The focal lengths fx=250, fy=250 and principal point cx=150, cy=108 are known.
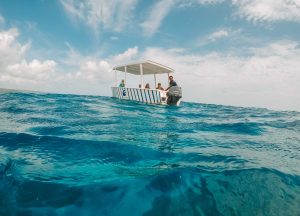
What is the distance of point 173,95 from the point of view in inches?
726

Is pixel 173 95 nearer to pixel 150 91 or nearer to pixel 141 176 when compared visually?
pixel 150 91

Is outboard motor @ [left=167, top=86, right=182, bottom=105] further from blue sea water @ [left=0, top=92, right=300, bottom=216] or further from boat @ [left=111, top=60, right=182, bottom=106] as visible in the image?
blue sea water @ [left=0, top=92, right=300, bottom=216]

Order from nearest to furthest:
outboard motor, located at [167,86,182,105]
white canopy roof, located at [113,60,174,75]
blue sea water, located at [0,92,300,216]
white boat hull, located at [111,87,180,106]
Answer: blue sea water, located at [0,92,300,216] < white boat hull, located at [111,87,180,106] < outboard motor, located at [167,86,182,105] < white canopy roof, located at [113,60,174,75]

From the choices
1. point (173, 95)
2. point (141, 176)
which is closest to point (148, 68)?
point (173, 95)

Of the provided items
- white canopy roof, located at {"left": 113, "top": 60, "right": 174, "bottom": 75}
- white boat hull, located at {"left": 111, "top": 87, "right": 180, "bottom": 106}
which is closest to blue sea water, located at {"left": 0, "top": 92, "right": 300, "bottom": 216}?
white boat hull, located at {"left": 111, "top": 87, "right": 180, "bottom": 106}

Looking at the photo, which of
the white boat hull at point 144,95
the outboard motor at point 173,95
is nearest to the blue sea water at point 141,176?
the white boat hull at point 144,95

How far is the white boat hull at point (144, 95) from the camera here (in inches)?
720

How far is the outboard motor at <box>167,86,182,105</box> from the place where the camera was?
60.5ft

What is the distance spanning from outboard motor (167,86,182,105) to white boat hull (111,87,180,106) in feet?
1.02

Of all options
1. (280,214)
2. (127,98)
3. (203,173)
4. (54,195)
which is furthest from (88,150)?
(127,98)

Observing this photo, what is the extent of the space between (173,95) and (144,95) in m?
2.30

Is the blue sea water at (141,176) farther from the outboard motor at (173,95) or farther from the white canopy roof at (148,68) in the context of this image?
the white canopy roof at (148,68)

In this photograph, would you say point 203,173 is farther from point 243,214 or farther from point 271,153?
point 271,153

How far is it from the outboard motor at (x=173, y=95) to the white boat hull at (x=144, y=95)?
0.31 meters
